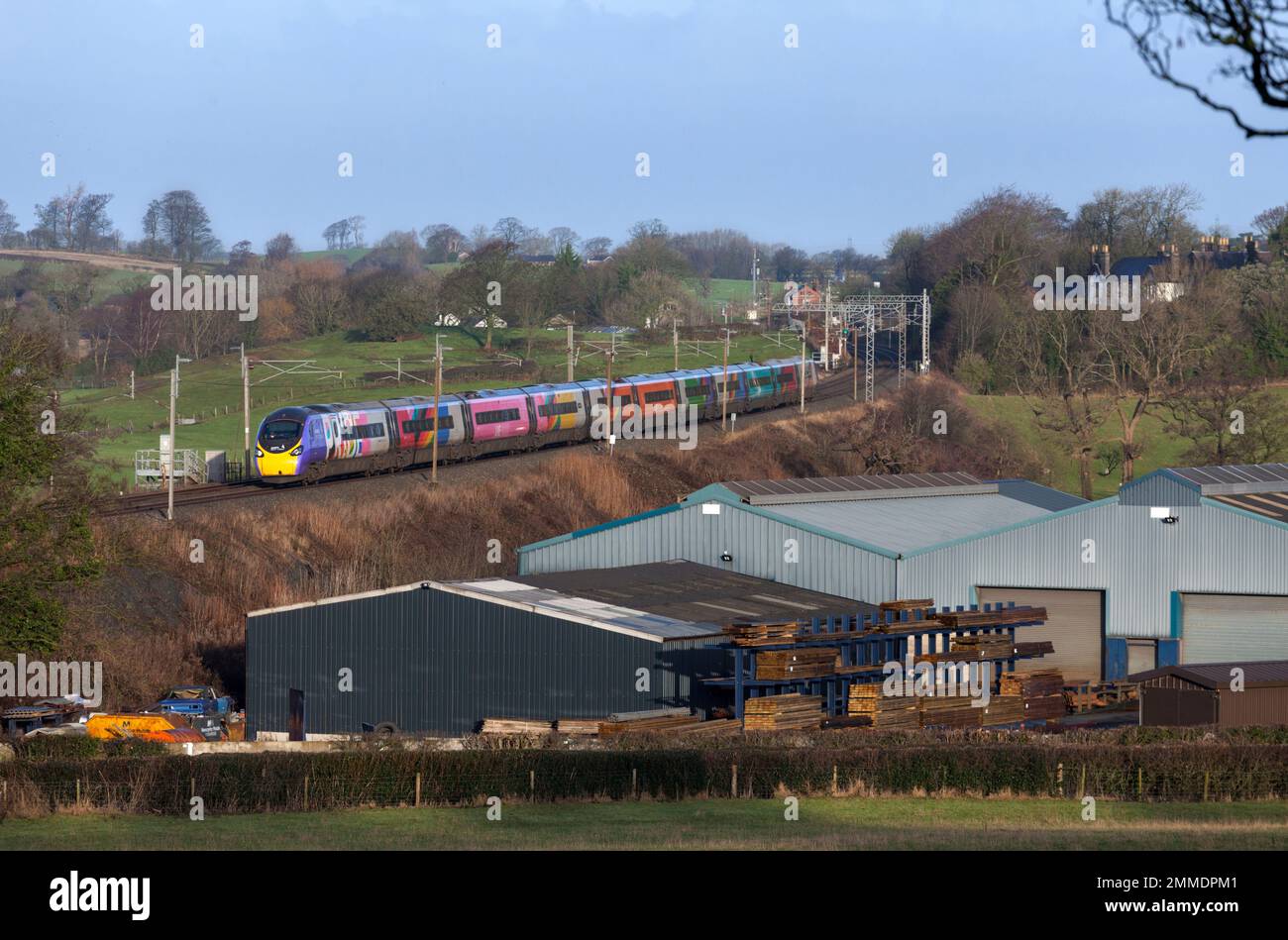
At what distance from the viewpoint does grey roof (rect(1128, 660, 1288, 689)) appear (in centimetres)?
3403

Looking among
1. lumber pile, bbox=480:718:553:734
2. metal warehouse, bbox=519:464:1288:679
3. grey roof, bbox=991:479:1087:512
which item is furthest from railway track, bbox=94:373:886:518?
grey roof, bbox=991:479:1087:512

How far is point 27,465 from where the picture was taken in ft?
103

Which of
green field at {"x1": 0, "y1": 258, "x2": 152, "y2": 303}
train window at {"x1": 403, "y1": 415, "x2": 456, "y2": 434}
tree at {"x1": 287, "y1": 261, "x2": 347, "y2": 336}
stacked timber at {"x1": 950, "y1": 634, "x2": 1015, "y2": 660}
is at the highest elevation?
green field at {"x1": 0, "y1": 258, "x2": 152, "y2": 303}

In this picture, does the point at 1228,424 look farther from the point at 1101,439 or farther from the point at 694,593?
the point at 694,593

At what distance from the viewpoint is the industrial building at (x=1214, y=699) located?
33.8 meters

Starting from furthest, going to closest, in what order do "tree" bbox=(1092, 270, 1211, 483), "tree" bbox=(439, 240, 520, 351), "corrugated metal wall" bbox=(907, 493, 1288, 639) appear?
1. "tree" bbox=(439, 240, 520, 351)
2. "tree" bbox=(1092, 270, 1211, 483)
3. "corrugated metal wall" bbox=(907, 493, 1288, 639)

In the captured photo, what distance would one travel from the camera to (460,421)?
67.9 meters

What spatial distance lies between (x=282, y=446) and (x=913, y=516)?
2231 centimetres

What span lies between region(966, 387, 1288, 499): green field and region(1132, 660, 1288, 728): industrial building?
54.2 metres

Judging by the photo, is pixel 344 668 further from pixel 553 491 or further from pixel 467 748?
pixel 553 491

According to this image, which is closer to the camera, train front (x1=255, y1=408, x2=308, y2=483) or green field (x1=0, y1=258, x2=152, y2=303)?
train front (x1=255, y1=408, x2=308, y2=483)

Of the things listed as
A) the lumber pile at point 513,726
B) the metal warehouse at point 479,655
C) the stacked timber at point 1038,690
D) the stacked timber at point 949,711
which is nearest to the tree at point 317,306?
the metal warehouse at point 479,655

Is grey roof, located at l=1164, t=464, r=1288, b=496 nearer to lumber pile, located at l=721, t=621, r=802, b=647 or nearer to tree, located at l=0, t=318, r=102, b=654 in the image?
lumber pile, located at l=721, t=621, r=802, b=647
